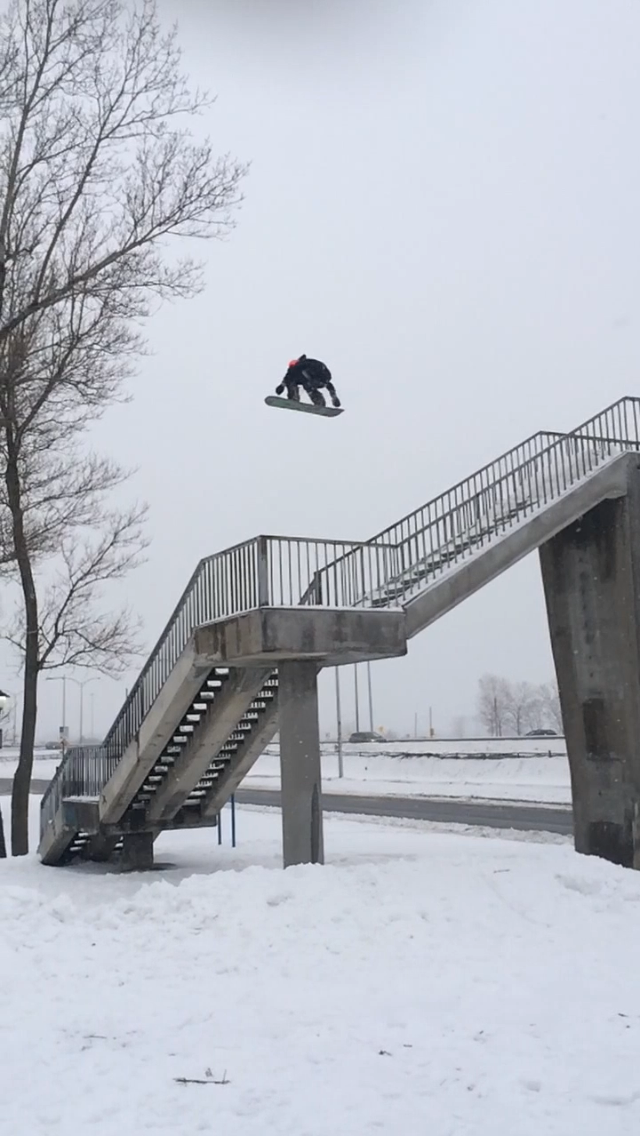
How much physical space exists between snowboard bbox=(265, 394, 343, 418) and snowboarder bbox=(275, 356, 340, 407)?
0.08 m

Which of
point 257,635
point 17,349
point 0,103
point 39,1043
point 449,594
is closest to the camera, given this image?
point 39,1043

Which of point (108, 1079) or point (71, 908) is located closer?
point (108, 1079)

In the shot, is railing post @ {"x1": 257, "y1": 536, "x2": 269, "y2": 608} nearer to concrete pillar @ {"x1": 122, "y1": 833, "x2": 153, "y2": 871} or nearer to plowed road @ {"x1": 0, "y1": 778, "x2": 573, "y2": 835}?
concrete pillar @ {"x1": 122, "y1": 833, "x2": 153, "y2": 871}

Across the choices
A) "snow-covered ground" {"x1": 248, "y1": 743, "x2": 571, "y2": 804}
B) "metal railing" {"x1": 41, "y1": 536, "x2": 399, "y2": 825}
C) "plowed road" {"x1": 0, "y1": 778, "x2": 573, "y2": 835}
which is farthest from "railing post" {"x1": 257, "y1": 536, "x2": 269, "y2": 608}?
"snow-covered ground" {"x1": 248, "y1": 743, "x2": 571, "y2": 804}

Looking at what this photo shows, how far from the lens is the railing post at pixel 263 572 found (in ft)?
46.1

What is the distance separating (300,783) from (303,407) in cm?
618

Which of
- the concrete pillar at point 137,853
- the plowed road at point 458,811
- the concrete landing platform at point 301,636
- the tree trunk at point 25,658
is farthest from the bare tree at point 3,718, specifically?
the plowed road at point 458,811

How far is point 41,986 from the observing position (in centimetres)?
824

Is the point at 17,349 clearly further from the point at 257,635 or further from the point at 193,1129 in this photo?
the point at 193,1129

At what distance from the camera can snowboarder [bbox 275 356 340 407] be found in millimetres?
17000

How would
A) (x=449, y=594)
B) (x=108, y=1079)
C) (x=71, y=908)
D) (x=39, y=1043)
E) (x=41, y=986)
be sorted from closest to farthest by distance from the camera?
(x=108, y=1079) < (x=39, y=1043) < (x=41, y=986) < (x=71, y=908) < (x=449, y=594)

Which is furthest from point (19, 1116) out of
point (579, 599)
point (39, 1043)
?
point (579, 599)

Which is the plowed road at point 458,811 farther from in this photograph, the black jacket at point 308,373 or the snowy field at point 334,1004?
the snowy field at point 334,1004

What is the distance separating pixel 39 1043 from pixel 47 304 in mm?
14188
